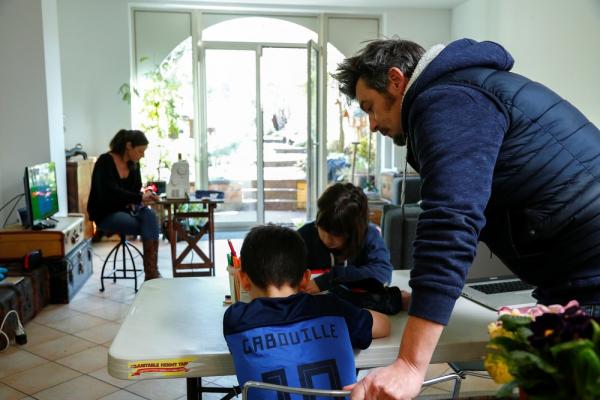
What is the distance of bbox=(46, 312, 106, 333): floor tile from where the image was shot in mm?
3627

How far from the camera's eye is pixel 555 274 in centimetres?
119

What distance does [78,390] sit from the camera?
279 centimetres

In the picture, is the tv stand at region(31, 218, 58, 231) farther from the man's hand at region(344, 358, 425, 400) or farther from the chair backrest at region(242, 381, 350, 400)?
the man's hand at region(344, 358, 425, 400)

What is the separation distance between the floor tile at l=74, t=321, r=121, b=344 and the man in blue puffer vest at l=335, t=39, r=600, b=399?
2.77 meters

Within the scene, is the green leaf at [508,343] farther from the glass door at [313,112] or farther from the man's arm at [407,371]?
the glass door at [313,112]

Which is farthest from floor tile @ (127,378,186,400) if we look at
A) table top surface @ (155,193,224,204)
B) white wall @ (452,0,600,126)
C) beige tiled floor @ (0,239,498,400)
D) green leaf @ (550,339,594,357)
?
white wall @ (452,0,600,126)

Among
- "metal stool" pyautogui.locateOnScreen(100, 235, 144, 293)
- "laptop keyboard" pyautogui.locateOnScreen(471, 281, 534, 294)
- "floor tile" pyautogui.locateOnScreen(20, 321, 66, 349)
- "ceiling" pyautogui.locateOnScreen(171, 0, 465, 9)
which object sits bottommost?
"floor tile" pyautogui.locateOnScreen(20, 321, 66, 349)

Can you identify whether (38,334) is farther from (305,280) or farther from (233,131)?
(233,131)

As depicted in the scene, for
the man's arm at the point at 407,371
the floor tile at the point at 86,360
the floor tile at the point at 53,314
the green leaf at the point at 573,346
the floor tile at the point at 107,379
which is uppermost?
the green leaf at the point at 573,346

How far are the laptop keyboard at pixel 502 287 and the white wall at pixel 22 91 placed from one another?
12.9 ft

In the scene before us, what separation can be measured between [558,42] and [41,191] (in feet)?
16.4

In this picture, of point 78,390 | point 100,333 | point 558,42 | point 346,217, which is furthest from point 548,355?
point 558,42

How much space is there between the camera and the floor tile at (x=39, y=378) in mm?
2824

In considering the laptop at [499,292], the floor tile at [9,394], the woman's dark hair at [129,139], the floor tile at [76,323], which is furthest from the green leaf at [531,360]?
the woman's dark hair at [129,139]
